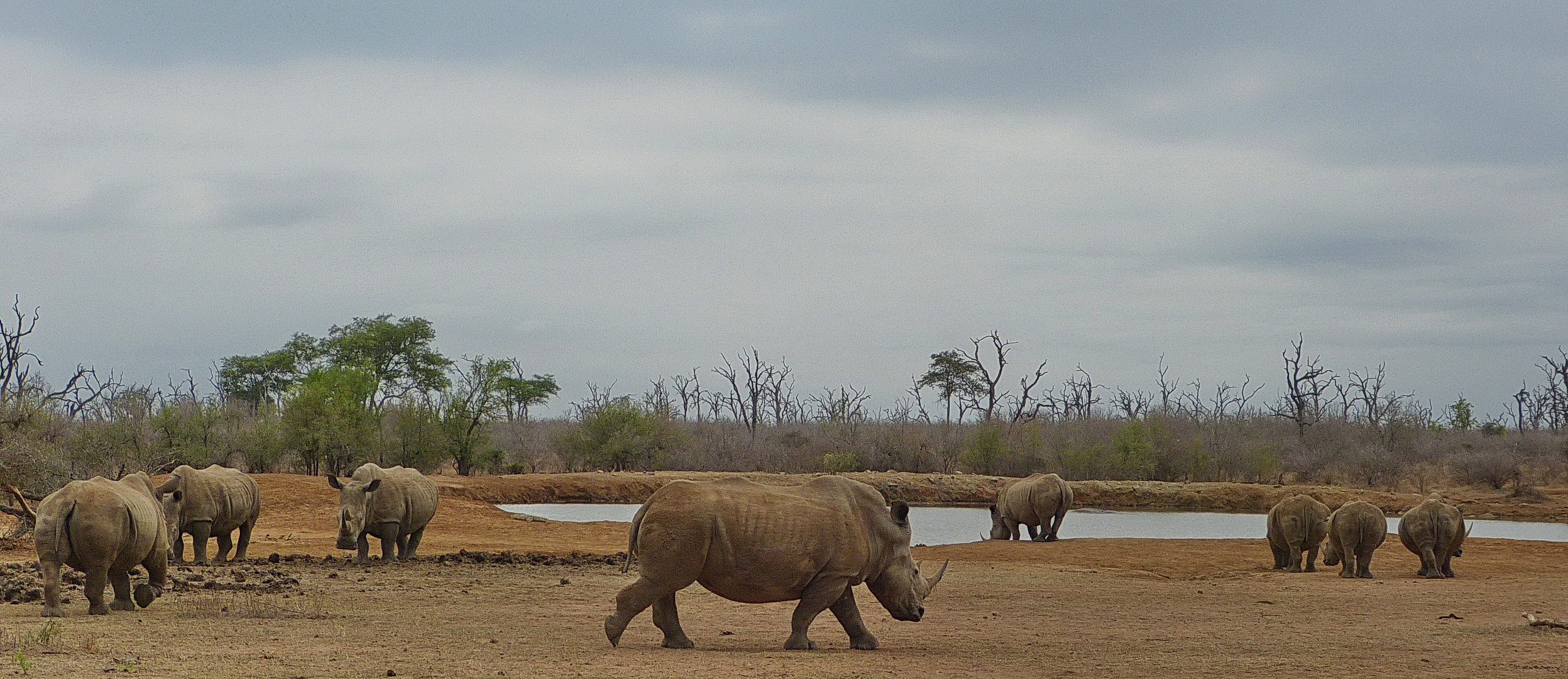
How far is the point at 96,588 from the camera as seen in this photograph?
11.9m

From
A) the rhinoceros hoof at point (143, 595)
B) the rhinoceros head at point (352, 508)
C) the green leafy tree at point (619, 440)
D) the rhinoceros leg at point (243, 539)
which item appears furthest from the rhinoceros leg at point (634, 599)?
the green leafy tree at point (619, 440)

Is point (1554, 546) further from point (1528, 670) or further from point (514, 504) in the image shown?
point (514, 504)

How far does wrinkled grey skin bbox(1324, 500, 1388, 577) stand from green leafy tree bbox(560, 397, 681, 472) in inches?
1480

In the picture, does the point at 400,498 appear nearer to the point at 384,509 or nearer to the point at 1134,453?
the point at 384,509

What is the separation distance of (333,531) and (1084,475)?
34.9 metres

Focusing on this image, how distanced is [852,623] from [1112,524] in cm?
2723

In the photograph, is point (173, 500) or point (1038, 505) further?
point (1038, 505)

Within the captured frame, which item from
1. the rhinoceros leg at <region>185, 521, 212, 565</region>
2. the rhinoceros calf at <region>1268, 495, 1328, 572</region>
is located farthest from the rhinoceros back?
the rhinoceros calf at <region>1268, 495, 1328, 572</region>

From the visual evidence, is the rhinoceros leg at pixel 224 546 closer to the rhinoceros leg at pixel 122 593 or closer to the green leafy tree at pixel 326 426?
the rhinoceros leg at pixel 122 593

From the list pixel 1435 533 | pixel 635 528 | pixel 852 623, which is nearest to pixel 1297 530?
pixel 1435 533

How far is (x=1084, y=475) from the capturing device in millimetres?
54844

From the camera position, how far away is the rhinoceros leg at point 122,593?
12.4 meters

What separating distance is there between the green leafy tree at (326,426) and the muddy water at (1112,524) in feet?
21.4

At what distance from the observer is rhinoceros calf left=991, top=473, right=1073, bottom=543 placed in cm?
2722
